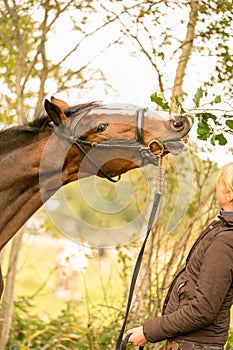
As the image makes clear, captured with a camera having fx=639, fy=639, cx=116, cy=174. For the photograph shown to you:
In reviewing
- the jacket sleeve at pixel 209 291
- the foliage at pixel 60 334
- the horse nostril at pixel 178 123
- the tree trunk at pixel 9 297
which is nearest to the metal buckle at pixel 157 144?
the horse nostril at pixel 178 123

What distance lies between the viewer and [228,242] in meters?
2.81

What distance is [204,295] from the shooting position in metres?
2.80

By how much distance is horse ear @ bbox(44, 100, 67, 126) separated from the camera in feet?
12.1

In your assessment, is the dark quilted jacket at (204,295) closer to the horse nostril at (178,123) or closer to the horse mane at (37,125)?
the horse nostril at (178,123)

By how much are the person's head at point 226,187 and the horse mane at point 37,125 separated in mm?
1161

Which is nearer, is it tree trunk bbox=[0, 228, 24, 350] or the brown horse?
the brown horse

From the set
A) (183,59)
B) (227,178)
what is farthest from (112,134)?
(183,59)

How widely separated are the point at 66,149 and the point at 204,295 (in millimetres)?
1404

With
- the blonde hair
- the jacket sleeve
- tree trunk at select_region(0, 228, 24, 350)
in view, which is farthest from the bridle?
tree trunk at select_region(0, 228, 24, 350)

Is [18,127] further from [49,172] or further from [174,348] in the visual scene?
[174,348]

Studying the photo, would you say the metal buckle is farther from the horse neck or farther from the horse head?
the horse neck

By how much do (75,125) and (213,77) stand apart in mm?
1985

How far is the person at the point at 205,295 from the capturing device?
9.15 ft

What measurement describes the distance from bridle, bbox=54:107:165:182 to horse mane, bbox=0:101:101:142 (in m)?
0.05
